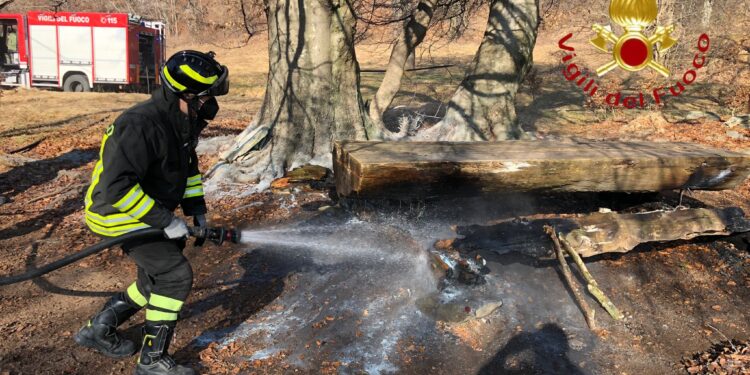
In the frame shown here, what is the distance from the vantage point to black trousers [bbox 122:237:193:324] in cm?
324

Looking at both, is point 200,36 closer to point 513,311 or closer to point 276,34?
point 276,34

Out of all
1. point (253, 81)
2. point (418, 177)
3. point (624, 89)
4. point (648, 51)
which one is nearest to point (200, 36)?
point (253, 81)

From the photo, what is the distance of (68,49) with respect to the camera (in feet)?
64.2

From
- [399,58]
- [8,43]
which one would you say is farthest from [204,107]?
[8,43]

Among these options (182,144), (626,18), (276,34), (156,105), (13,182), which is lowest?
(13,182)

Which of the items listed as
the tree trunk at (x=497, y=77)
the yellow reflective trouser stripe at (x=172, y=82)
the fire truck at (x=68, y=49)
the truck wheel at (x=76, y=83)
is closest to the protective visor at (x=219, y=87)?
the yellow reflective trouser stripe at (x=172, y=82)

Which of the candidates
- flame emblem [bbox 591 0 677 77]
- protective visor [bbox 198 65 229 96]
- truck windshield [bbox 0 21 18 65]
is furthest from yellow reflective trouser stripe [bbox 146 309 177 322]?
truck windshield [bbox 0 21 18 65]

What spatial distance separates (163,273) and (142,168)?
660mm

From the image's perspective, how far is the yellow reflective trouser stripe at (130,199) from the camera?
301 centimetres

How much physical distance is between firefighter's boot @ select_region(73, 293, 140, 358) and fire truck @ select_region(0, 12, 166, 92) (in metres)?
18.2

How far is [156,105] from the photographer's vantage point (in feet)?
Answer: 10.5

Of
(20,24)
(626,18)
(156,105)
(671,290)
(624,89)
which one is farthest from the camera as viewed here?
(20,24)

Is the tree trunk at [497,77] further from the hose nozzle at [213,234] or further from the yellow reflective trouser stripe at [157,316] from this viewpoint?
the yellow reflective trouser stripe at [157,316]

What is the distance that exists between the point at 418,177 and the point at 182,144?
2.18 metres
